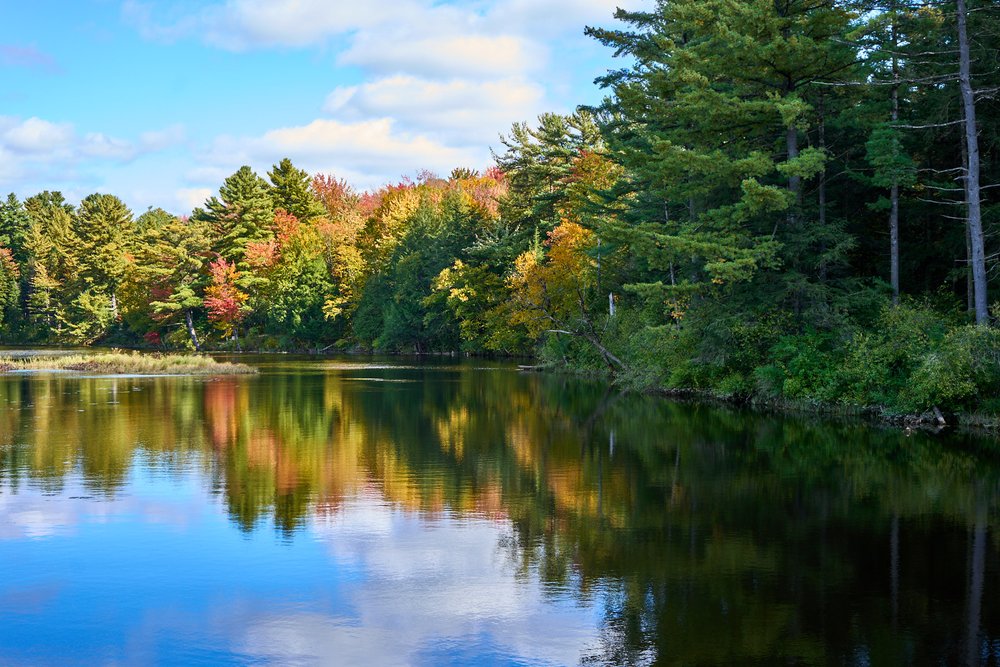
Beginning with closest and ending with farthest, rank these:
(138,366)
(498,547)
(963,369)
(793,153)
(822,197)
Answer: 1. (498,547)
2. (963,369)
3. (793,153)
4. (822,197)
5. (138,366)

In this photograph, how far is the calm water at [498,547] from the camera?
873cm

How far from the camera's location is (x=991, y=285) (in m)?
29.4

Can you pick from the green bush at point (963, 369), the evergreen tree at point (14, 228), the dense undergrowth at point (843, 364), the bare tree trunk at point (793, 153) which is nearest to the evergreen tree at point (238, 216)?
the evergreen tree at point (14, 228)

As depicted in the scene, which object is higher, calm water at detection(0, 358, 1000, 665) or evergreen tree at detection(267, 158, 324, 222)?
evergreen tree at detection(267, 158, 324, 222)

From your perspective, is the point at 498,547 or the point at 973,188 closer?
the point at 498,547

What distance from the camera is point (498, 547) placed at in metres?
12.2

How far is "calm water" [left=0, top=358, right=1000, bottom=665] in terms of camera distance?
8.73m

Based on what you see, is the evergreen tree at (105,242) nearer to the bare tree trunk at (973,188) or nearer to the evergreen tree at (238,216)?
the evergreen tree at (238,216)

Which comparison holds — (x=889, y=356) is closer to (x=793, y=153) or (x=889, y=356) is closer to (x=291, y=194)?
(x=793, y=153)

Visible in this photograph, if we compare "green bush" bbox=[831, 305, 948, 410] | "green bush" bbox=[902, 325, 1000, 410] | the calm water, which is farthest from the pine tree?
the calm water

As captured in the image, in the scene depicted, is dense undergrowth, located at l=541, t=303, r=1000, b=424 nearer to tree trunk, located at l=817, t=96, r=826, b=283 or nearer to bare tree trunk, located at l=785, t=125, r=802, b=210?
tree trunk, located at l=817, t=96, r=826, b=283

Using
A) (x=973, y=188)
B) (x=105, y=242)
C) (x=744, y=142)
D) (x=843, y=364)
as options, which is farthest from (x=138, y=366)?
(x=105, y=242)

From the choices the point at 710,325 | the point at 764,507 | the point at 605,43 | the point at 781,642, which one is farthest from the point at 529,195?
the point at 781,642

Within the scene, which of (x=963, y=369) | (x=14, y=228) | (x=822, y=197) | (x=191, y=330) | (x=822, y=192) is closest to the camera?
(x=963, y=369)
